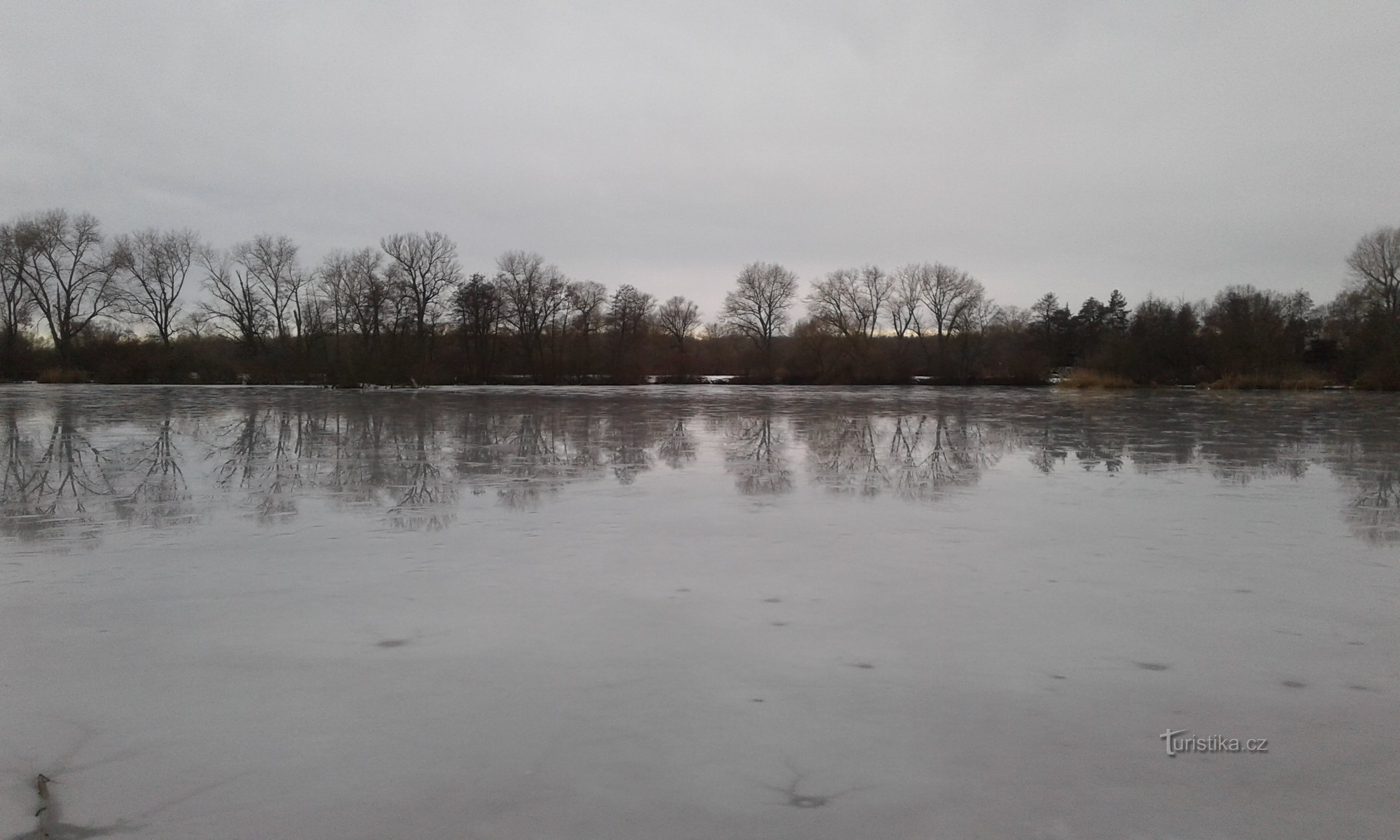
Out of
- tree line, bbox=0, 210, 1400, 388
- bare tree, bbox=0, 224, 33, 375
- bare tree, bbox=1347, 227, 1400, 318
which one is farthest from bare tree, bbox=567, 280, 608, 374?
bare tree, bbox=1347, 227, 1400, 318

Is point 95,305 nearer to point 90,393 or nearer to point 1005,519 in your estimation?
point 90,393

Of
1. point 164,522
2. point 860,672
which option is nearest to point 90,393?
point 164,522

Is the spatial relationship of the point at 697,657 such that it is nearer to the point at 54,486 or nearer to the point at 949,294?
the point at 54,486

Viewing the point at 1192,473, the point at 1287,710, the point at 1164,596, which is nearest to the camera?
the point at 1287,710

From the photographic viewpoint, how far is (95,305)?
4959 cm

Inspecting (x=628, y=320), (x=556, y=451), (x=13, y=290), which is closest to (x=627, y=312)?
(x=628, y=320)

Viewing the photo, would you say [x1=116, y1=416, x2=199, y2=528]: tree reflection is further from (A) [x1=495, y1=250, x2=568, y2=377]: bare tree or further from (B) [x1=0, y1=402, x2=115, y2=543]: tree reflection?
(A) [x1=495, y1=250, x2=568, y2=377]: bare tree

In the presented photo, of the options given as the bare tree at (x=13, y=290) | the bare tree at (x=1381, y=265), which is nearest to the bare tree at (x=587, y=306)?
the bare tree at (x=13, y=290)

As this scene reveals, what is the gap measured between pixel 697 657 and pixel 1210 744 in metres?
1.85

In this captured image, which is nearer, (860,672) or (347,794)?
(347,794)

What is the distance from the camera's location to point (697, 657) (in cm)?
347

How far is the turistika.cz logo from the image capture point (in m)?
2.68

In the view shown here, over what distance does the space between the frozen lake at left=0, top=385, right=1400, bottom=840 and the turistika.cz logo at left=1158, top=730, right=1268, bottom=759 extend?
1.2 inches

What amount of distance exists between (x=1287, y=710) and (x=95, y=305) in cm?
6092
